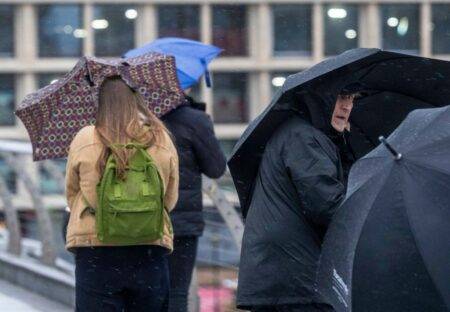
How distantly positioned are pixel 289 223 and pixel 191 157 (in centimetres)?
209

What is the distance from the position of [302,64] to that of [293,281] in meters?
33.7

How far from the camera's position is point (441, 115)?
463 centimetres

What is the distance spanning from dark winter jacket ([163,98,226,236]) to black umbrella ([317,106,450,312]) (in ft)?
A: 8.03

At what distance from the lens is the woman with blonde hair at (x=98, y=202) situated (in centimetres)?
564

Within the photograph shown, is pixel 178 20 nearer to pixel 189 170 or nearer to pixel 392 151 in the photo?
pixel 189 170

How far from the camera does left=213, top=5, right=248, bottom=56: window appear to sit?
3938cm

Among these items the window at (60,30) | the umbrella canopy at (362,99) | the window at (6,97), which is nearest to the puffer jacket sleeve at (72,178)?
the umbrella canopy at (362,99)

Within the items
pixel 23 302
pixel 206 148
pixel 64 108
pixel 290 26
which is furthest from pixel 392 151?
pixel 290 26

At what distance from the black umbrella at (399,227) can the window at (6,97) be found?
1248 inches

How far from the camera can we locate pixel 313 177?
494 centimetres

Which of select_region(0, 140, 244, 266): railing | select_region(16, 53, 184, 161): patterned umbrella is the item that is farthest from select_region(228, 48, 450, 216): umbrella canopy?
select_region(0, 140, 244, 266): railing

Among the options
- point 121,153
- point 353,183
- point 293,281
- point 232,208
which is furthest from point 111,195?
point 232,208

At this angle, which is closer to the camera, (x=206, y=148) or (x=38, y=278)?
(x=206, y=148)

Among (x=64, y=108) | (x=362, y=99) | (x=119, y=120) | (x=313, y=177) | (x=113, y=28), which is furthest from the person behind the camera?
(x=113, y=28)
